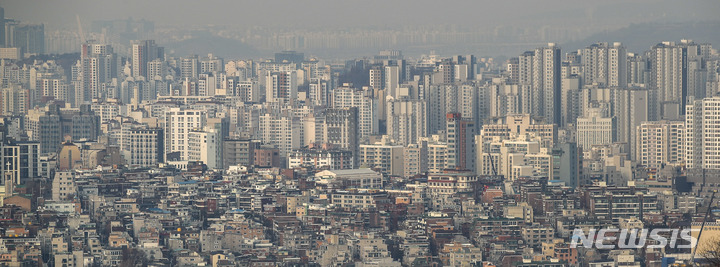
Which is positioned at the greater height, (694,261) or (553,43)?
(553,43)

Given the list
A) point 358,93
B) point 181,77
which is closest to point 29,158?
point 358,93

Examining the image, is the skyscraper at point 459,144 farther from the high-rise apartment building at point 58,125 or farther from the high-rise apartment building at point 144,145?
the high-rise apartment building at point 58,125

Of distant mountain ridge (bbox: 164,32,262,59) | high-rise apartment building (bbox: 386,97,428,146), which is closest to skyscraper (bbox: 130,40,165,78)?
distant mountain ridge (bbox: 164,32,262,59)

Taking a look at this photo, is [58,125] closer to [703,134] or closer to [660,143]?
[660,143]

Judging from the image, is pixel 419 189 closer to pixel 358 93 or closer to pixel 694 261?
pixel 694 261

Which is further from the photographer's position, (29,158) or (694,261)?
(29,158)

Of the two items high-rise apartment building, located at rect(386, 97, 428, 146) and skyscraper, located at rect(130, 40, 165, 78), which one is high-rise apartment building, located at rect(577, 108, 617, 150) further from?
skyscraper, located at rect(130, 40, 165, 78)

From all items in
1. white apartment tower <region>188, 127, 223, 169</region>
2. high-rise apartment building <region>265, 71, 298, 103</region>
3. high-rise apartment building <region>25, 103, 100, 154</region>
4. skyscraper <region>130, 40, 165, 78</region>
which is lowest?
white apartment tower <region>188, 127, 223, 169</region>

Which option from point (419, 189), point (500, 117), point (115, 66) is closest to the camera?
point (419, 189)

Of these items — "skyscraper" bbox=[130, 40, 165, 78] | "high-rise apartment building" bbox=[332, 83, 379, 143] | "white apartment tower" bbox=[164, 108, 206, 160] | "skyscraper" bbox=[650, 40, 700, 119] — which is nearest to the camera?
"white apartment tower" bbox=[164, 108, 206, 160]

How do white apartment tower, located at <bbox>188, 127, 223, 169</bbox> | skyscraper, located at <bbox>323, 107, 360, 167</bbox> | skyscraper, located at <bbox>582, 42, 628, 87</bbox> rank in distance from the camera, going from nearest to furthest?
white apartment tower, located at <bbox>188, 127, 223, 169</bbox>
skyscraper, located at <bbox>323, 107, 360, 167</bbox>
skyscraper, located at <bbox>582, 42, 628, 87</bbox>

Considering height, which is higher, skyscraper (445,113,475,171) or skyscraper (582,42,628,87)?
skyscraper (582,42,628,87)
